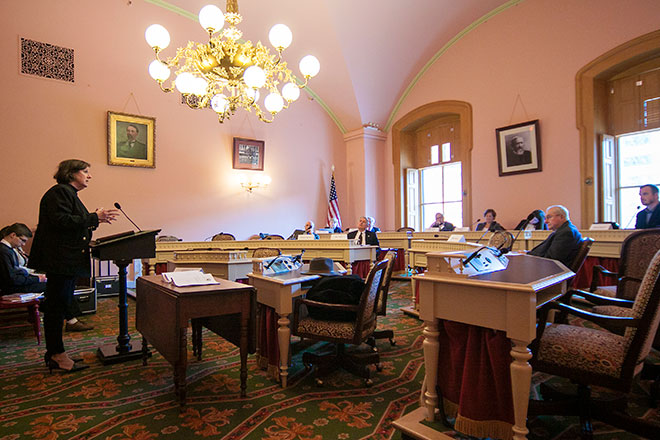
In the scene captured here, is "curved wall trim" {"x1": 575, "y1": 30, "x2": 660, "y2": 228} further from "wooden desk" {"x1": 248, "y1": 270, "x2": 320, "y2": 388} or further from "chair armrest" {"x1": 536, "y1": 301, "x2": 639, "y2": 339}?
"wooden desk" {"x1": 248, "y1": 270, "x2": 320, "y2": 388}

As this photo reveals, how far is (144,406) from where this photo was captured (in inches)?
Answer: 94.0

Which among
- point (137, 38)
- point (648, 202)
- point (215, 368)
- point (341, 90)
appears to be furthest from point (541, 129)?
point (137, 38)

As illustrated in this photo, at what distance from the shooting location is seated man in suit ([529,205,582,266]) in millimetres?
3575

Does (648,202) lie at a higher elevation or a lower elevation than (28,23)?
lower

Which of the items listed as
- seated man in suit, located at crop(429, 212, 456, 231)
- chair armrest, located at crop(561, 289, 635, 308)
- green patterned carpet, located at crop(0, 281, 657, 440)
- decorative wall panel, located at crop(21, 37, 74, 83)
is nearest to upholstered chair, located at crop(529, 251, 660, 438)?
green patterned carpet, located at crop(0, 281, 657, 440)

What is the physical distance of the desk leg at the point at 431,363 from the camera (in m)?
2.07

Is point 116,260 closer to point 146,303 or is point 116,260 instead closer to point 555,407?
point 146,303

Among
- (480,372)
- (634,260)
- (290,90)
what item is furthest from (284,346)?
(290,90)

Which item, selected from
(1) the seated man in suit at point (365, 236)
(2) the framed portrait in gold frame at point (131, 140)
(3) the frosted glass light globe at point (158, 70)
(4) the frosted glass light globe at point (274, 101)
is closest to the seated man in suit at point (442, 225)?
(1) the seated man in suit at point (365, 236)

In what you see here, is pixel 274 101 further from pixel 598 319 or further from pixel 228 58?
pixel 598 319

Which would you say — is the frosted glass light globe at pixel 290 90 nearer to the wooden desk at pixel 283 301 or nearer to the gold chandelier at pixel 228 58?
the gold chandelier at pixel 228 58

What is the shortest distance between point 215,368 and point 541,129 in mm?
6922

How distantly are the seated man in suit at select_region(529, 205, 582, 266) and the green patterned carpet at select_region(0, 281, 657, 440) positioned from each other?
137cm

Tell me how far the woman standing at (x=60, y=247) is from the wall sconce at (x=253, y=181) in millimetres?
5864
